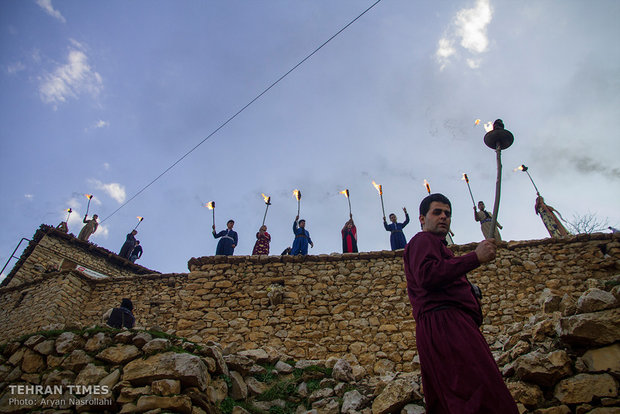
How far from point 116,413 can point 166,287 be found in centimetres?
790

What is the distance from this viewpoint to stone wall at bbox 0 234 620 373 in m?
6.84

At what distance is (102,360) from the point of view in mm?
3826

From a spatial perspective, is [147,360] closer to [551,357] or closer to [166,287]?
[551,357]

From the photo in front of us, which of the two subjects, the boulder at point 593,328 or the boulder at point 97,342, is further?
the boulder at point 97,342

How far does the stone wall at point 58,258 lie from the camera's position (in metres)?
12.9

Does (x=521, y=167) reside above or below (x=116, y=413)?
above

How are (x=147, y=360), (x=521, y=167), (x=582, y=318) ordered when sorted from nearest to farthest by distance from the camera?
(x=582, y=318), (x=147, y=360), (x=521, y=167)

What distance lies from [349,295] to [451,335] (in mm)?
5709

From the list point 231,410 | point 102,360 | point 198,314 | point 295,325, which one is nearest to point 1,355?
point 102,360

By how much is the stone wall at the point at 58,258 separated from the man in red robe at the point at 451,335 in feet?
49.4

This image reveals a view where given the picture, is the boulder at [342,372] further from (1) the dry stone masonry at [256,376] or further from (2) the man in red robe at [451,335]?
(2) the man in red robe at [451,335]

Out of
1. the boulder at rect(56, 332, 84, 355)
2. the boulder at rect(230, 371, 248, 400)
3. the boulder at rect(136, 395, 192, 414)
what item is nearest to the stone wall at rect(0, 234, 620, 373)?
the boulder at rect(230, 371, 248, 400)

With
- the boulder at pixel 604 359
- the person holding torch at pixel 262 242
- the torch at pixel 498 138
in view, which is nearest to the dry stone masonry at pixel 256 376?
the boulder at pixel 604 359

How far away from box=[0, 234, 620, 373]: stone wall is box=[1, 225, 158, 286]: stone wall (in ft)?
29.1
